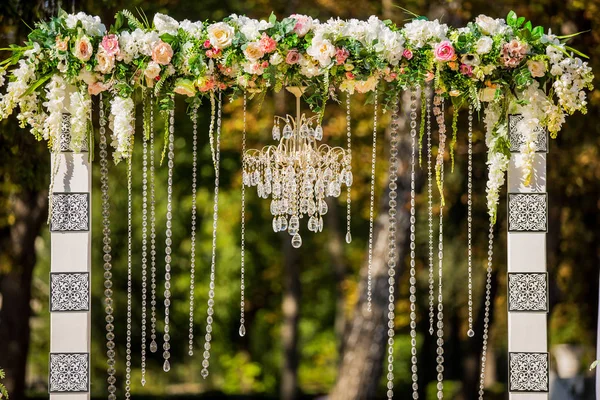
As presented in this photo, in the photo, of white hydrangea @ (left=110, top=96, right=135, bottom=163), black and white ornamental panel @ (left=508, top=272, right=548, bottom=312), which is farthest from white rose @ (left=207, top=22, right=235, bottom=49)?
black and white ornamental panel @ (left=508, top=272, right=548, bottom=312)

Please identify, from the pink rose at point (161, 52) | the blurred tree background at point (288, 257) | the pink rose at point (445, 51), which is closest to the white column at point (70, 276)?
the pink rose at point (161, 52)

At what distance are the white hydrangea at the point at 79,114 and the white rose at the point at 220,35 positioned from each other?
78 centimetres

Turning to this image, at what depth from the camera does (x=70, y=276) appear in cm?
561

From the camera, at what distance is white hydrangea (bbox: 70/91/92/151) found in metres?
5.51

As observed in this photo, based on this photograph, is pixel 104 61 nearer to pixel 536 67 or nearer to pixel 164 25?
pixel 164 25

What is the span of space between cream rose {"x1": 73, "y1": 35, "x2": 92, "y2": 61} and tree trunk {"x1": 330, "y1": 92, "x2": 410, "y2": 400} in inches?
168

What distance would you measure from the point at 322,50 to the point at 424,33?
1.92 ft

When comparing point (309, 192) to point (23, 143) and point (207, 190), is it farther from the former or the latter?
point (207, 190)

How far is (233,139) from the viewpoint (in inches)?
548

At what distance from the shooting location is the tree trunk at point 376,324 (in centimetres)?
906

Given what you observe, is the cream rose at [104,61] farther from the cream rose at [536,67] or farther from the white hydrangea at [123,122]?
the cream rose at [536,67]

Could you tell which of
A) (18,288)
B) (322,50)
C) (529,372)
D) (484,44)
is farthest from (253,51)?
(18,288)

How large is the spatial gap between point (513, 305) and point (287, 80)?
1816mm

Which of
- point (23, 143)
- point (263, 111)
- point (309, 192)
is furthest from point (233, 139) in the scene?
point (309, 192)
